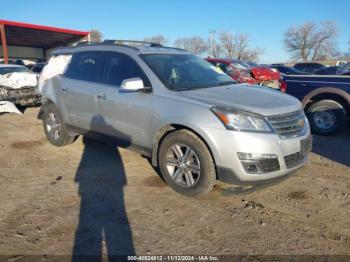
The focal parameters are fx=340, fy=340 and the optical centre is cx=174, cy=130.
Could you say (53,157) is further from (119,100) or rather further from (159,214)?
(159,214)

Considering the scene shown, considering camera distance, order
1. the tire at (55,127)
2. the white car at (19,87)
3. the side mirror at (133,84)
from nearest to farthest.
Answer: the side mirror at (133,84) < the tire at (55,127) < the white car at (19,87)

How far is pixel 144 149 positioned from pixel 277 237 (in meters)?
2.15

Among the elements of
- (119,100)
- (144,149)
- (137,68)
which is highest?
(137,68)

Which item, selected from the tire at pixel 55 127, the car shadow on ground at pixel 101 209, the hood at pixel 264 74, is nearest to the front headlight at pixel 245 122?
the car shadow on ground at pixel 101 209

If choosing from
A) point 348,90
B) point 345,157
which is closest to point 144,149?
point 345,157

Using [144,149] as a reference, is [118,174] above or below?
below

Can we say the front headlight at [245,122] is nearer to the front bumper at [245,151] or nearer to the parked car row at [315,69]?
the front bumper at [245,151]

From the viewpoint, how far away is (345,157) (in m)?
5.94

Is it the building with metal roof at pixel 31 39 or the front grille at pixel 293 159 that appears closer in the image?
the front grille at pixel 293 159

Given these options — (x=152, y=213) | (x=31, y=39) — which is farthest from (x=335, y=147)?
(x=31, y=39)

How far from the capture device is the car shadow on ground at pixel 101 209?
3134 mm

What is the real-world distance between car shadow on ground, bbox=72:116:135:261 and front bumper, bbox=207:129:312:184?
1250 millimetres

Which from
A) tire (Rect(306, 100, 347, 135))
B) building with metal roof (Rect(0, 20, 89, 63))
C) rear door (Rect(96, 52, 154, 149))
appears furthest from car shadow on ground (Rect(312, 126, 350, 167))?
building with metal roof (Rect(0, 20, 89, 63))

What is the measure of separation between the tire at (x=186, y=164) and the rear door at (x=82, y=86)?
161 centimetres
